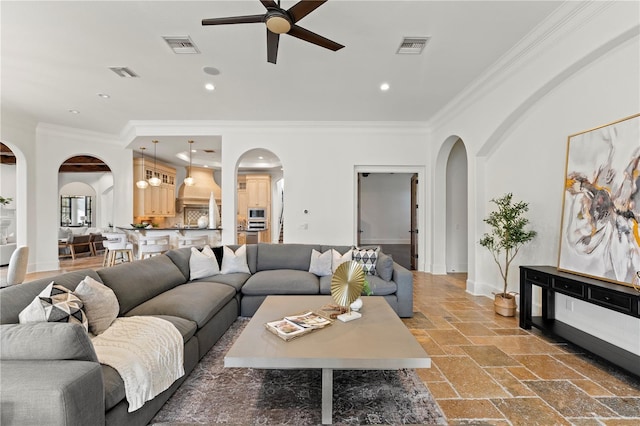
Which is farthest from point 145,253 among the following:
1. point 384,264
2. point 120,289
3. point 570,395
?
point 570,395

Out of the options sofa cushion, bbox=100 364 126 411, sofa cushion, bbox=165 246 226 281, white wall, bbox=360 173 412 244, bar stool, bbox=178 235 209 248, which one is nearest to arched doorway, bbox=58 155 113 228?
bar stool, bbox=178 235 209 248

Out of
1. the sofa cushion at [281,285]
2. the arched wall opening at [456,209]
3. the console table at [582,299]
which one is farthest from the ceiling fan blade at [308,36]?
the arched wall opening at [456,209]

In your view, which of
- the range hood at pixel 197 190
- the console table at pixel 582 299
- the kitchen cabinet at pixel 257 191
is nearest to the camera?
the console table at pixel 582 299

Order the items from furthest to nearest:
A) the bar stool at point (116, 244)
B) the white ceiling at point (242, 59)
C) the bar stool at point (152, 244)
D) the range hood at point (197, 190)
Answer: the range hood at point (197, 190), the bar stool at point (116, 244), the bar stool at point (152, 244), the white ceiling at point (242, 59)

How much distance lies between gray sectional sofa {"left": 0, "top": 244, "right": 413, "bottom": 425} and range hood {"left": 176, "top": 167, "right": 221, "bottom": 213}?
5.97 meters

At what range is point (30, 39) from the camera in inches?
130

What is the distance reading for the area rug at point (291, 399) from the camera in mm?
1867

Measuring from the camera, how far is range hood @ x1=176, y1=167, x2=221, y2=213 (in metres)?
9.69

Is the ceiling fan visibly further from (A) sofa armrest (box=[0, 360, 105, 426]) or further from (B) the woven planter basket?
(B) the woven planter basket

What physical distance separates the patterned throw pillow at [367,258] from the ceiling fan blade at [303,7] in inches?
→ 116

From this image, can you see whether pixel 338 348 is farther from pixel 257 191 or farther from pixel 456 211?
pixel 257 191

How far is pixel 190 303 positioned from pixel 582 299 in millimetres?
3551

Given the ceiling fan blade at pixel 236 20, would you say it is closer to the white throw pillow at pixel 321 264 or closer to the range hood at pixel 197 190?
the white throw pillow at pixel 321 264

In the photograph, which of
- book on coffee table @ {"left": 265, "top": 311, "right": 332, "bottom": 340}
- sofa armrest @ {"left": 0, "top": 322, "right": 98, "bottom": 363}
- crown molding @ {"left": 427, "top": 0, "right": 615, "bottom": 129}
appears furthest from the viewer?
crown molding @ {"left": 427, "top": 0, "right": 615, "bottom": 129}
